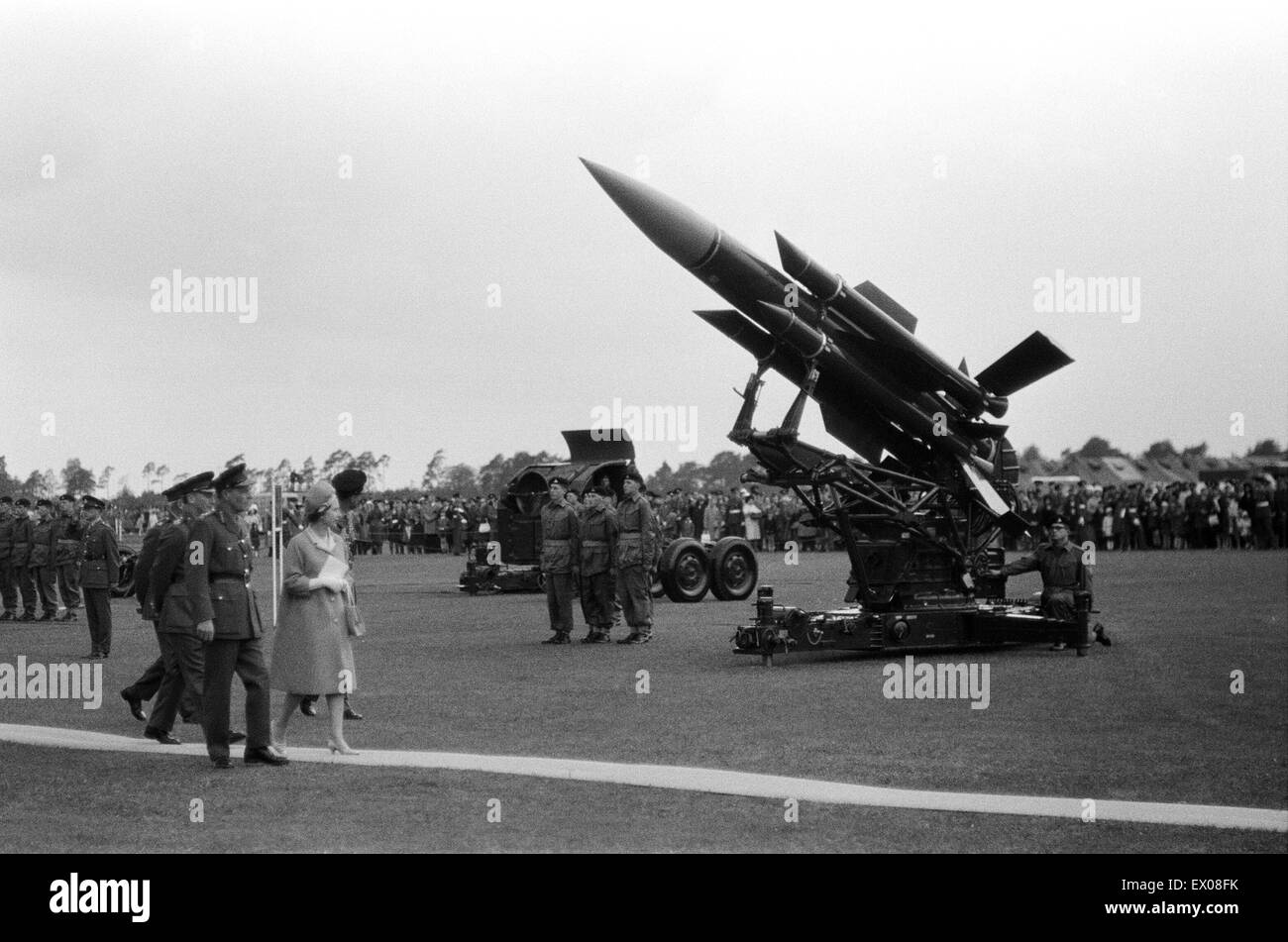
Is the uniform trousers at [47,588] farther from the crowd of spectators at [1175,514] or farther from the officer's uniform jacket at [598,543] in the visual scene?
the crowd of spectators at [1175,514]

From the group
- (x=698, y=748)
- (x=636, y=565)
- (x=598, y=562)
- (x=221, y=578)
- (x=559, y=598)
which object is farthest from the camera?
(x=598, y=562)

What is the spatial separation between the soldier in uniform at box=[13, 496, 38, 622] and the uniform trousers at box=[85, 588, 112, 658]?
7.26 m

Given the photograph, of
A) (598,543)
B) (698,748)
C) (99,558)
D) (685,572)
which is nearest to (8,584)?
(99,558)

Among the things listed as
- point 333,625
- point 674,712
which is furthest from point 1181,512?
point 333,625

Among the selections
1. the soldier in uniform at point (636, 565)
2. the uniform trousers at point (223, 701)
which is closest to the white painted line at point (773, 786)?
the uniform trousers at point (223, 701)

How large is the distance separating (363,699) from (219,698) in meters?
3.19

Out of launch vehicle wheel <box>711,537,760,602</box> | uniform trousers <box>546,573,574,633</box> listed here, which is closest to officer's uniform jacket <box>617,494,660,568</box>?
uniform trousers <box>546,573,574,633</box>

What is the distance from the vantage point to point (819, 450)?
14992mm

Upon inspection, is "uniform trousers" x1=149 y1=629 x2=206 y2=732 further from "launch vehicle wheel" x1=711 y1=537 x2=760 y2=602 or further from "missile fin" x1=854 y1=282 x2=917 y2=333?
"launch vehicle wheel" x1=711 y1=537 x2=760 y2=602

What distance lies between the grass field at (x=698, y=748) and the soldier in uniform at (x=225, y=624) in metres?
0.26

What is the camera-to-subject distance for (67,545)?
74.5 ft

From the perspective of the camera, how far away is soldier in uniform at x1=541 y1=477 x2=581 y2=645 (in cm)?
1786

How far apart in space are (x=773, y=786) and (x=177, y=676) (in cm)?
455

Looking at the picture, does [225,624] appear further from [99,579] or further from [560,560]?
[560,560]
